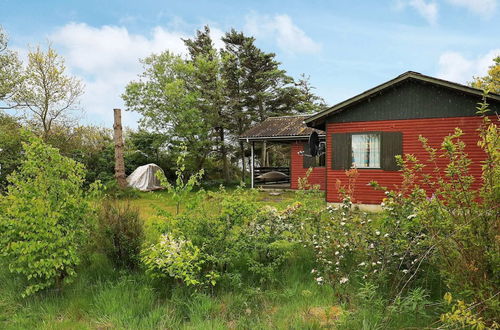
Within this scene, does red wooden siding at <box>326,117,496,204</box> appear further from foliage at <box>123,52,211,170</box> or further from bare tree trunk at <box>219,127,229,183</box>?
bare tree trunk at <box>219,127,229,183</box>

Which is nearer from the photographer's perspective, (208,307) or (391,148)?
(208,307)

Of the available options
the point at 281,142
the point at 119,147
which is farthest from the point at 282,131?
the point at 119,147

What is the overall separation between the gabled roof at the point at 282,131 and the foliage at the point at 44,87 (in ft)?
37.1

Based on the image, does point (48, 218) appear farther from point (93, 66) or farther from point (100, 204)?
point (93, 66)

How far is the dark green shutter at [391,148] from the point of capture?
34.6 ft

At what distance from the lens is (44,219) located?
3975 mm

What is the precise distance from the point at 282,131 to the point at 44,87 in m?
14.1

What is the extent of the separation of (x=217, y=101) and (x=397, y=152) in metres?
13.1

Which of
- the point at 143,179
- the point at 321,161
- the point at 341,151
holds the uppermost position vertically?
the point at 341,151

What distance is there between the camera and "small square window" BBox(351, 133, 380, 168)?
1091cm

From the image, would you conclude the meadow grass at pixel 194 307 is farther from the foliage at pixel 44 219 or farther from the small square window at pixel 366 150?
the small square window at pixel 366 150

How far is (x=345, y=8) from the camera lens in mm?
7812

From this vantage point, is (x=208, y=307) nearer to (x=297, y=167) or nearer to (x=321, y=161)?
(x=321, y=161)

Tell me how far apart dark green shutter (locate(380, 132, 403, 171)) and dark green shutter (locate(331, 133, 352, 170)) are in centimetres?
107
